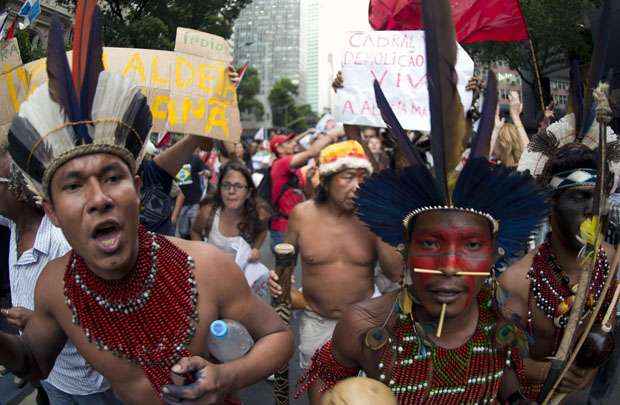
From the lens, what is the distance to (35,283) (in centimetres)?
325

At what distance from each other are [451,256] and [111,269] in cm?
124

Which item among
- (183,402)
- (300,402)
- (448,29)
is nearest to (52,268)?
(183,402)

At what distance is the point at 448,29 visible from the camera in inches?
85.4

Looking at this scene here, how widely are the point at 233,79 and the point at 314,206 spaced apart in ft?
3.65

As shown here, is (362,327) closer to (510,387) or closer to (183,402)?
(510,387)

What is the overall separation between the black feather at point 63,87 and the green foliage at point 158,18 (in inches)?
544

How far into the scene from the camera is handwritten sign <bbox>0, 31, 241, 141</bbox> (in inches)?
163

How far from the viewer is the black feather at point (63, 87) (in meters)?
2.25

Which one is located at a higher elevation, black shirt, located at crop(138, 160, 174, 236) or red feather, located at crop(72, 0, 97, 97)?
red feather, located at crop(72, 0, 97, 97)

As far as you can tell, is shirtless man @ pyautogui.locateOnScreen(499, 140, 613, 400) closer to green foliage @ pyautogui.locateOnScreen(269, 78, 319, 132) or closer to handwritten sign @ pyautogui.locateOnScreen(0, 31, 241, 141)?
handwritten sign @ pyautogui.locateOnScreen(0, 31, 241, 141)

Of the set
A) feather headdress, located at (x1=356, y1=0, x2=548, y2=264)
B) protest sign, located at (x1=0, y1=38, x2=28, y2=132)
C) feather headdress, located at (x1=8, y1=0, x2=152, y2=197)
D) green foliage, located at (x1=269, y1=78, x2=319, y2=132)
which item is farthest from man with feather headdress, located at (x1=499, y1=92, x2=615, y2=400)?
green foliage, located at (x1=269, y1=78, x2=319, y2=132)

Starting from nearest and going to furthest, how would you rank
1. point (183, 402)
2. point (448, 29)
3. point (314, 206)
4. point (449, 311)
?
point (183, 402) < point (448, 29) < point (449, 311) < point (314, 206)

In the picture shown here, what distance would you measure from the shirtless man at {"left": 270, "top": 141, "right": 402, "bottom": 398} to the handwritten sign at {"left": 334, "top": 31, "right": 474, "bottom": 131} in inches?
21.1

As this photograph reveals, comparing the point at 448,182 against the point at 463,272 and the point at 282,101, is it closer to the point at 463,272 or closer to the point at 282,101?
the point at 463,272
